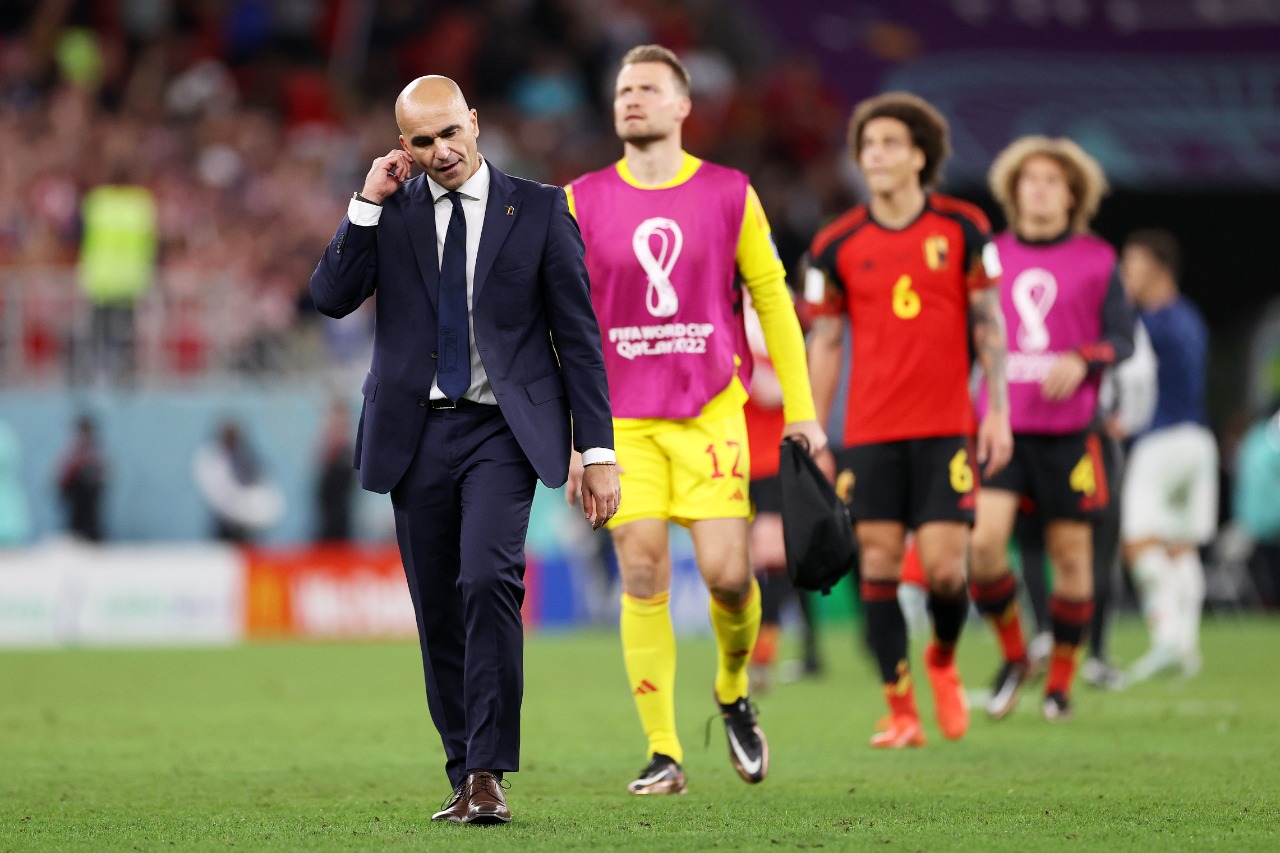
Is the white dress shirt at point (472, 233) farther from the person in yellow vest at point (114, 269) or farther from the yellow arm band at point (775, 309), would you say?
the person in yellow vest at point (114, 269)

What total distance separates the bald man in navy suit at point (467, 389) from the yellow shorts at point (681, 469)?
3.12ft

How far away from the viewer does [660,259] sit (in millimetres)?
7379

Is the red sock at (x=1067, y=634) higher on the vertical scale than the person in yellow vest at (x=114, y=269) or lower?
lower

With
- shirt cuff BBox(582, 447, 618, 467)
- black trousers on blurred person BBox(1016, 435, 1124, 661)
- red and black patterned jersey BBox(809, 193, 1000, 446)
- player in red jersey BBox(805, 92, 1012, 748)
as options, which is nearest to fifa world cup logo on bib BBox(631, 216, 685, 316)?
shirt cuff BBox(582, 447, 618, 467)

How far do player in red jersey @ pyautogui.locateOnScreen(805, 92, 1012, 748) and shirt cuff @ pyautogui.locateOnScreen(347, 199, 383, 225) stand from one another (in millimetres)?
2912

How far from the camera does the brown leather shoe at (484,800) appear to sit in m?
6.00

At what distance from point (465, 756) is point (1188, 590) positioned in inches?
336

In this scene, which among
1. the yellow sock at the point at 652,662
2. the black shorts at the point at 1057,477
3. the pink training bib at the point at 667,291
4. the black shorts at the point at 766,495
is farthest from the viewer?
the black shorts at the point at 766,495

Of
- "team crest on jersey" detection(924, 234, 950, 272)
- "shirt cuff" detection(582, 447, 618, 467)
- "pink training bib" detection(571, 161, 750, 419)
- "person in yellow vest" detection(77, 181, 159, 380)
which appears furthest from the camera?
"person in yellow vest" detection(77, 181, 159, 380)

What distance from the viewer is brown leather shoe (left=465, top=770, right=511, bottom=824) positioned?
19.7 feet

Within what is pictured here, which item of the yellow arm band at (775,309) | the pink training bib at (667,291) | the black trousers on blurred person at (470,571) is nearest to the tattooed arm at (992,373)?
the yellow arm band at (775,309)

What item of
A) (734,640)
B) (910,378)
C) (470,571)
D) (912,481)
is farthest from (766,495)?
(470,571)

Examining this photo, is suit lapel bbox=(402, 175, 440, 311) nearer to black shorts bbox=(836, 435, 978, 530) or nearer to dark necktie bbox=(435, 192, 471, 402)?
dark necktie bbox=(435, 192, 471, 402)

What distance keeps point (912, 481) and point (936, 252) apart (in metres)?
1.02
